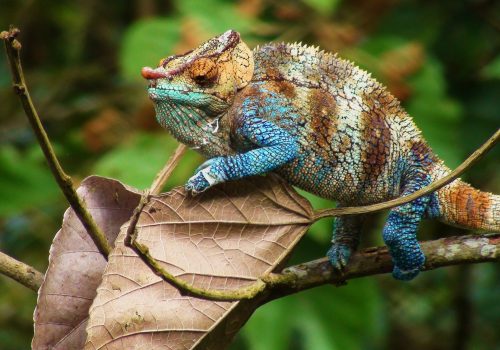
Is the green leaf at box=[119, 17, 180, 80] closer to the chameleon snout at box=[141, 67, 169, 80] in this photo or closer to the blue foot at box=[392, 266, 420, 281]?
the chameleon snout at box=[141, 67, 169, 80]

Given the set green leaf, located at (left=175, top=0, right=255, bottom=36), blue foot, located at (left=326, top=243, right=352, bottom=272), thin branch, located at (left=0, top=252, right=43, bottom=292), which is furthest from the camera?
green leaf, located at (left=175, top=0, right=255, bottom=36)

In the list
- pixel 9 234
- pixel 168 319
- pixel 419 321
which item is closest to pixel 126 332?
pixel 168 319

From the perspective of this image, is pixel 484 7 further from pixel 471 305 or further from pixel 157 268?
pixel 157 268

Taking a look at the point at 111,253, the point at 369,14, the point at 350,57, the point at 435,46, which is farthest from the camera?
the point at 435,46

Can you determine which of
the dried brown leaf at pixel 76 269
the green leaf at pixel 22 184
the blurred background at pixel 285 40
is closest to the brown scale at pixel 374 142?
the dried brown leaf at pixel 76 269

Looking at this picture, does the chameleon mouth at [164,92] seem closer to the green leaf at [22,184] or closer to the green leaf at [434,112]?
the green leaf at [434,112]

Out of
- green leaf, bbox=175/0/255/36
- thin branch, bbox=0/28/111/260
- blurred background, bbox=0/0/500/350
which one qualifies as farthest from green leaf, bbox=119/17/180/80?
thin branch, bbox=0/28/111/260

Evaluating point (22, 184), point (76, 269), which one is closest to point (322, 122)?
point (76, 269)
